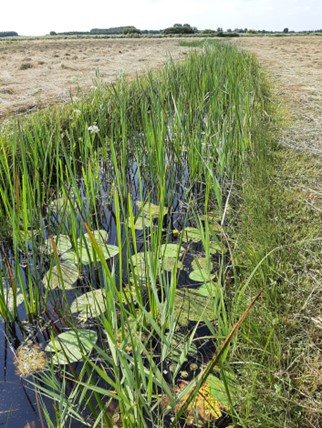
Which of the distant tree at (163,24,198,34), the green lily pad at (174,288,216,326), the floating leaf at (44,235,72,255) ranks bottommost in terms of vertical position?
the green lily pad at (174,288,216,326)

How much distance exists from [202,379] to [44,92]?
17.2ft

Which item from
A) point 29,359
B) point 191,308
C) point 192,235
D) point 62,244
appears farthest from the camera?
point 192,235

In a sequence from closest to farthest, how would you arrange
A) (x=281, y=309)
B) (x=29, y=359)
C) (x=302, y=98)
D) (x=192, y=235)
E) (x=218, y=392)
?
(x=218, y=392) → (x=29, y=359) → (x=281, y=309) → (x=192, y=235) → (x=302, y=98)

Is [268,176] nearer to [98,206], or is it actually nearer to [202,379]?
[98,206]

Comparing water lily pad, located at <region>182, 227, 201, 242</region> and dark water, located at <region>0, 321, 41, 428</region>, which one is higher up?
water lily pad, located at <region>182, 227, 201, 242</region>

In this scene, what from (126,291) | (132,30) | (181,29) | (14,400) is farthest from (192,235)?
(132,30)

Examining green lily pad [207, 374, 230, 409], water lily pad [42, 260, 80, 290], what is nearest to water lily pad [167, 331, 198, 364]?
green lily pad [207, 374, 230, 409]

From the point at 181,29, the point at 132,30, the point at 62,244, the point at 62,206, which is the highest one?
the point at 132,30

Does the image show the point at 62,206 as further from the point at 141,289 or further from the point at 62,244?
the point at 141,289

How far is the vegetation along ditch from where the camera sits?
1061 millimetres

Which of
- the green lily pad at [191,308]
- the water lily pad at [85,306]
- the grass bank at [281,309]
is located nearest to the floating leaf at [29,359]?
the water lily pad at [85,306]

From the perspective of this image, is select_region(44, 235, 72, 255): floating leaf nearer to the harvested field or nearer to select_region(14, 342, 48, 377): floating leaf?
select_region(14, 342, 48, 377): floating leaf

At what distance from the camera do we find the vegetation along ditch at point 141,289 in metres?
1.06

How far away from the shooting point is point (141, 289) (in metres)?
1.47
